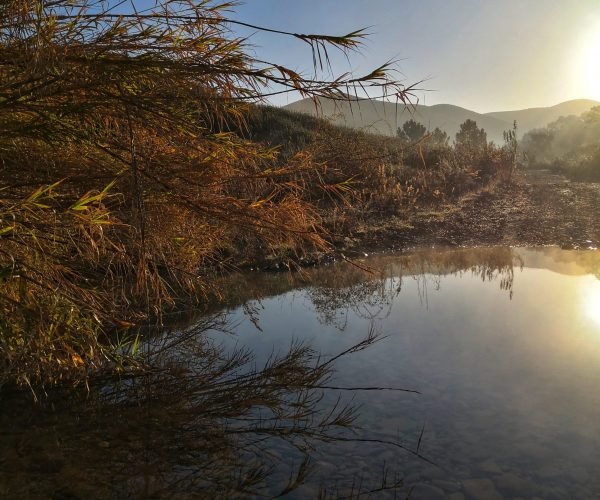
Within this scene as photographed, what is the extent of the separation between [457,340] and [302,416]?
74.9 inches

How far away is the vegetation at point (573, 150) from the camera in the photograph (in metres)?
18.8

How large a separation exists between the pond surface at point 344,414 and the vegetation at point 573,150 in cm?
1504

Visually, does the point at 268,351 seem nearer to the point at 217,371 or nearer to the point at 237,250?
the point at 217,371

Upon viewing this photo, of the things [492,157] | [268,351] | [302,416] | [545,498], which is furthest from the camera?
[492,157]

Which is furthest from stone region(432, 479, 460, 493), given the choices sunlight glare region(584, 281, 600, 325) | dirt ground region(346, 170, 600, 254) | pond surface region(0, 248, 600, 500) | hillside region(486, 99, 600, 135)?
hillside region(486, 99, 600, 135)

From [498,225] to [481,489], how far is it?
8.68 metres

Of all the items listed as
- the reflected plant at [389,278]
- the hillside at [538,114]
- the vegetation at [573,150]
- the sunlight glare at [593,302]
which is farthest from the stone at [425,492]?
the hillside at [538,114]

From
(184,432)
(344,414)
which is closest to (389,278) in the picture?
(344,414)

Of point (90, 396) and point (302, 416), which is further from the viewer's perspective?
point (90, 396)

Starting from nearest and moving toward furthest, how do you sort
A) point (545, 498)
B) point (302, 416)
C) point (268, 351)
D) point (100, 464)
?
point (545, 498) → point (100, 464) → point (302, 416) → point (268, 351)

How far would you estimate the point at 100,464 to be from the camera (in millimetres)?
2775

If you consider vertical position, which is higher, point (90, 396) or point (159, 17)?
point (159, 17)

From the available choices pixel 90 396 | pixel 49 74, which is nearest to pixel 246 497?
pixel 90 396

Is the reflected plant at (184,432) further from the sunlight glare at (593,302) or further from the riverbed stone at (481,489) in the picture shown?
the sunlight glare at (593,302)
